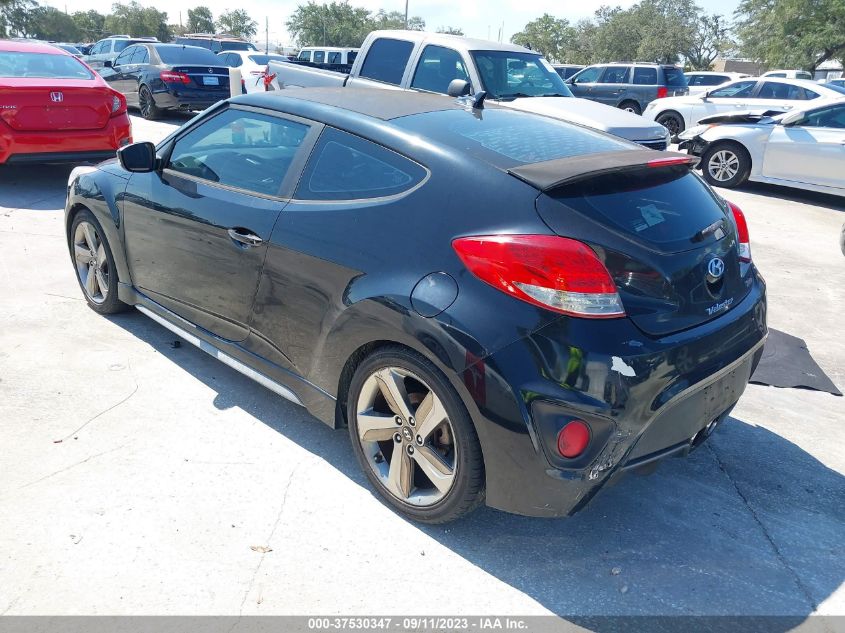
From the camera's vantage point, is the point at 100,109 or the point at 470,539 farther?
the point at 100,109

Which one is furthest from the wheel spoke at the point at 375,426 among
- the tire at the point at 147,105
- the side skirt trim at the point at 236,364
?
the tire at the point at 147,105

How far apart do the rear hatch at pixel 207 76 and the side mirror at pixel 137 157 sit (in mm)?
11628

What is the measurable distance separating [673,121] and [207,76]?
406 inches

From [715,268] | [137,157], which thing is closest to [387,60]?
[137,157]

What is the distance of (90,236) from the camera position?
4637mm

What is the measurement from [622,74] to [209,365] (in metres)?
18.0

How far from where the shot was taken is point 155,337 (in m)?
4.57

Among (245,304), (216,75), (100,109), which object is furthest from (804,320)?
(216,75)

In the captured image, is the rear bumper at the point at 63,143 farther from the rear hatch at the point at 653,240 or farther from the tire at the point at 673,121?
the tire at the point at 673,121

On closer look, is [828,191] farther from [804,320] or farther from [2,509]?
[2,509]

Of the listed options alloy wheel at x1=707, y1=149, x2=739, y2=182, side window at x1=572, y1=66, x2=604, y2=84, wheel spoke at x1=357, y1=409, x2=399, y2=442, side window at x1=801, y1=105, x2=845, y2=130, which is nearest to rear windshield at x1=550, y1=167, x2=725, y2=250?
wheel spoke at x1=357, y1=409, x2=399, y2=442

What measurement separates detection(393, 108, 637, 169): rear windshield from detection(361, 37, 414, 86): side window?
213 inches

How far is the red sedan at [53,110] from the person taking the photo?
7.64 m

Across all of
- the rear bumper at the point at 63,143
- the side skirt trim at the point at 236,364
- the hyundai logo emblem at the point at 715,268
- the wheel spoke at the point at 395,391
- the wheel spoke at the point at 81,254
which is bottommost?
the side skirt trim at the point at 236,364
